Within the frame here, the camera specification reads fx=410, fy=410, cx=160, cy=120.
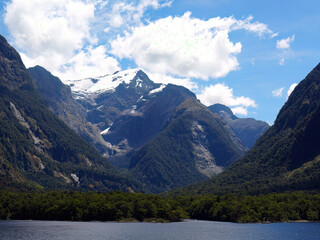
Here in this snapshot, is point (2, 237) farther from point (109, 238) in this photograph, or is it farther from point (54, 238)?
point (109, 238)

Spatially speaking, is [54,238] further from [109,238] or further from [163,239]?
[163,239]

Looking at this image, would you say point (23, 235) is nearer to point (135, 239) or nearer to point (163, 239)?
point (135, 239)

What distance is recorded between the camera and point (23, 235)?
199000mm

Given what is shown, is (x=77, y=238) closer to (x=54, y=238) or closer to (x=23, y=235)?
(x=54, y=238)

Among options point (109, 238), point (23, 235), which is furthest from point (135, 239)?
→ point (23, 235)

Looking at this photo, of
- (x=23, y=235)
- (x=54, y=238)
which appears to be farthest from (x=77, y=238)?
(x=23, y=235)

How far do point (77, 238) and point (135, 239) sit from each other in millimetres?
27540

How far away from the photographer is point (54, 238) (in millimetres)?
192125

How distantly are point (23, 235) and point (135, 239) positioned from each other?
54.6 m

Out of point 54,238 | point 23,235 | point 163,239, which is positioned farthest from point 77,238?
point 163,239

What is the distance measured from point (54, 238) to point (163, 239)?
5152 centimetres

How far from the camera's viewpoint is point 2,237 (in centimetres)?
18912

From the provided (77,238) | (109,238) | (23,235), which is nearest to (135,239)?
(109,238)

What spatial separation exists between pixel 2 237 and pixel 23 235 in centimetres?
1191
